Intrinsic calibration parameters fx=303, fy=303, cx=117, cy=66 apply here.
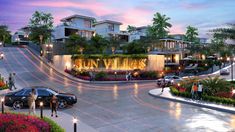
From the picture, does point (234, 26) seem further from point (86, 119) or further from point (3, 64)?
point (3, 64)

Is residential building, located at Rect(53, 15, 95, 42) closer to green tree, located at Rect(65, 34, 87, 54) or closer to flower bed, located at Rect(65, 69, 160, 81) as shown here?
green tree, located at Rect(65, 34, 87, 54)

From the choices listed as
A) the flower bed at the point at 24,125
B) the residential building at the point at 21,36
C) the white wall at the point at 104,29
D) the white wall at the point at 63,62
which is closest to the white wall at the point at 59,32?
the white wall at the point at 104,29

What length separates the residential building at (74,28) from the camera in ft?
295

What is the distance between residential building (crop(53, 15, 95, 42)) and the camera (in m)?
90.0

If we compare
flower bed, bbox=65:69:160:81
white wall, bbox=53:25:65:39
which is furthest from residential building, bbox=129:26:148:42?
flower bed, bbox=65:69:160:81

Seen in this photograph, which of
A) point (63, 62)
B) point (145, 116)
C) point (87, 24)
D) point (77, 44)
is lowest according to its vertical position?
point (145, 116)

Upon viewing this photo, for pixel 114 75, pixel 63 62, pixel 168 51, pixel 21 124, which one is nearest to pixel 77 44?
pixel 63 62

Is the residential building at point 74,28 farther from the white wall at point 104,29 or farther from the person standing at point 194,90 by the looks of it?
the person standing at point 194,90

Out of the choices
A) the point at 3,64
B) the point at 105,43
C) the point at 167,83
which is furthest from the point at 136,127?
the point at 105,43

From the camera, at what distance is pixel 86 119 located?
58.5ft

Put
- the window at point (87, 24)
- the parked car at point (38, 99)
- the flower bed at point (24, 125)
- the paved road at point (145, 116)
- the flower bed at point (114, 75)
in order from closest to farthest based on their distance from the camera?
the flower bed at point (24, 125) → the paved road at point (145, 116) → the parked car at point (38, 99) → the flower bed at point (114, 75) → the window at point (87, 24)

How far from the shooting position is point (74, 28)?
91625 mm

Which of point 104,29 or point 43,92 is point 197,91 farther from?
point 104,29

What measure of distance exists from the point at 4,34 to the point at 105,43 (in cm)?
5633
